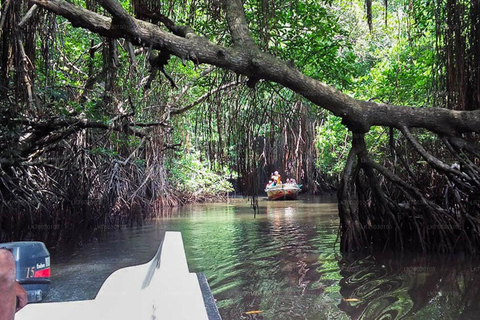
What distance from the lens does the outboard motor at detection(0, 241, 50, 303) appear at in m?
2.30

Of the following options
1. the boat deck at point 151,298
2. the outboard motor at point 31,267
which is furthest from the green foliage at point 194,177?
the boat deck at point 151,298

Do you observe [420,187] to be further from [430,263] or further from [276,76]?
[276,76]

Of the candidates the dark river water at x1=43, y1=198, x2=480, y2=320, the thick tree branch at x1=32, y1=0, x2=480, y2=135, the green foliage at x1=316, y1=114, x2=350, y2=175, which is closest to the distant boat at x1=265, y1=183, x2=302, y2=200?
the green foliage at x1=316, y1=114, x2=350, y2=175

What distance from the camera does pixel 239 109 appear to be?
650 centimetres

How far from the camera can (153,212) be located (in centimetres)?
1266

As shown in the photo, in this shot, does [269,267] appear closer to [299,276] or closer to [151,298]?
[299,276]

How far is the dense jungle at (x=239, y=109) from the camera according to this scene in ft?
17.1

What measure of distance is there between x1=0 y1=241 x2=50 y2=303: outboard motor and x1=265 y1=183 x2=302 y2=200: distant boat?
17.4 meters

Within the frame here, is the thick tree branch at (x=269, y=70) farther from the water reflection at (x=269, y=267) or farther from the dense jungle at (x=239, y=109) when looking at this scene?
the water reflection at (x=269, y=267)

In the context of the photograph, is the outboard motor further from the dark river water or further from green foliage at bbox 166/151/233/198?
green foliage at bbox 166/151/233/198

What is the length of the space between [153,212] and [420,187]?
8078mm

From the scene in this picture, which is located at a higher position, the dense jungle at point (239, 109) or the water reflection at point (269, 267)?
the dense jungle at point (239, 109)

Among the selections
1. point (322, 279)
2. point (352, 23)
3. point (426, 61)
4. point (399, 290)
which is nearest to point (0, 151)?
point (322, 279)

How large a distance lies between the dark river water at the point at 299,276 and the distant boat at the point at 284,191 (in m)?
11.4
